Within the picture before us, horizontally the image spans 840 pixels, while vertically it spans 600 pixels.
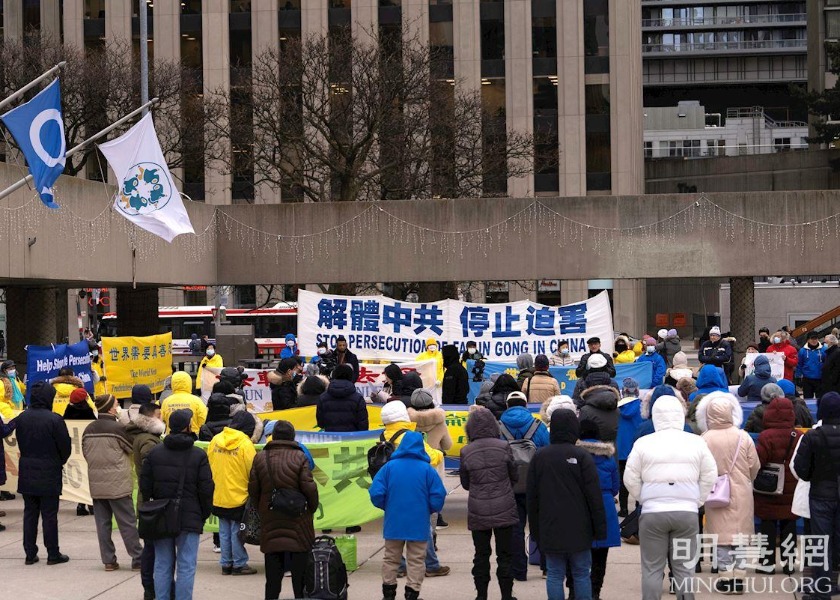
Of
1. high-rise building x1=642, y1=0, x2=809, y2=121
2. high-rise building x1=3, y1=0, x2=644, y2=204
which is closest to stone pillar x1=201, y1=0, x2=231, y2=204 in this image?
high-rise building x1=3, y1=0, x2=644, y2=204

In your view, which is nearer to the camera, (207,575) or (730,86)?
(207,575)

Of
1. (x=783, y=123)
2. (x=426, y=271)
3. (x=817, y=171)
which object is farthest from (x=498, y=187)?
(x=783, y=123)

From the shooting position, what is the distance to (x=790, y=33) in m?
123

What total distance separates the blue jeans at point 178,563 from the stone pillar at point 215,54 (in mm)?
56711

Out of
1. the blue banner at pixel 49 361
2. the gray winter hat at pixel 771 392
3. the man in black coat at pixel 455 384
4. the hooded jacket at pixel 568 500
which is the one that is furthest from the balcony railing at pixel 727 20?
the hooded jacket at pixel 568 500

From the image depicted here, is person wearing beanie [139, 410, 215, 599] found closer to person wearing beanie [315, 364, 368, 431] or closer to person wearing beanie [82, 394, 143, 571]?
person wearing beanie [82, 394, 143, 571]

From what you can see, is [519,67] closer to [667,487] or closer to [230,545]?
[230,545]

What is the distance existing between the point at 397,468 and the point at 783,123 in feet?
366

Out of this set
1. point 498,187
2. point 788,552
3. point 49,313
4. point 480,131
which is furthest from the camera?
point 498,187

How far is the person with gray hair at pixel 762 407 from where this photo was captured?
36.3ft

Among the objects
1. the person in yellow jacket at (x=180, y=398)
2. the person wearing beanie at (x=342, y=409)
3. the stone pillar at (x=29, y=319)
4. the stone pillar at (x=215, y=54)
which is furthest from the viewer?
the stone pillar at (x=215, y=54)

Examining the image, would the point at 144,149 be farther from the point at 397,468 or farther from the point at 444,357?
the point at 397,468

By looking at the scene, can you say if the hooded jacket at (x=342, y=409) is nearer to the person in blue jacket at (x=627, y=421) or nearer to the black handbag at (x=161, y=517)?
the person in blue jacket at (x=627, y=421)

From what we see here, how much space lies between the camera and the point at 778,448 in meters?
10.2
